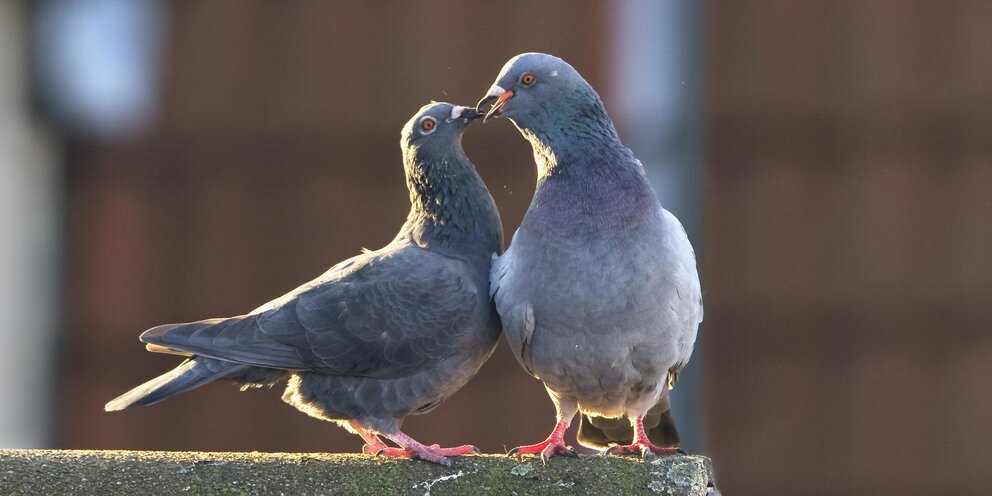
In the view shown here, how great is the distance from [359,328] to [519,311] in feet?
2.22

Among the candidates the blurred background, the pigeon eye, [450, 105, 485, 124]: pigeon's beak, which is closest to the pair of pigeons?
[450, 105, 485, 124]: pigeon's beak

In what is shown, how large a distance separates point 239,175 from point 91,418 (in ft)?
7.20

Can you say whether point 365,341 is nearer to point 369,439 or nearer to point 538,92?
point 369,439

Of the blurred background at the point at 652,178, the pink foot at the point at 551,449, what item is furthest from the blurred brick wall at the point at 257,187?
the pink foot at the point at 551,449

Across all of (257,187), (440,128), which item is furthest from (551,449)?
(257,187)

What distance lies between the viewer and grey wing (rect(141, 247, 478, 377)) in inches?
217

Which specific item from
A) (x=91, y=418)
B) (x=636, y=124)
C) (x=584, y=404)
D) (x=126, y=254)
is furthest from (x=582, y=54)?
(x=584, y=404)

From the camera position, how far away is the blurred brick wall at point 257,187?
1049 cm

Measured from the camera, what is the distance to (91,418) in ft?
35.4

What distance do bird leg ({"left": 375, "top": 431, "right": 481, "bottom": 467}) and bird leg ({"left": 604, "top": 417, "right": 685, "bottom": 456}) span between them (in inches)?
25.2

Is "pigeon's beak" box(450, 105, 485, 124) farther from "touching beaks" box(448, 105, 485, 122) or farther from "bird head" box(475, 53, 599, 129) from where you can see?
"bird head" box(475, 53, 599, 129)

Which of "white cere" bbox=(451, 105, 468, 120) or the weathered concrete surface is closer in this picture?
the weathered concrete surface

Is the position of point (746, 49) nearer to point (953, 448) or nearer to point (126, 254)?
point (953, 448)

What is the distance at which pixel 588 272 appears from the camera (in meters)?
5.33
